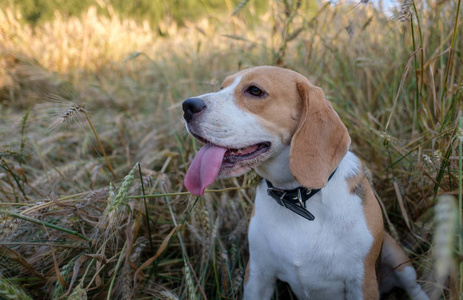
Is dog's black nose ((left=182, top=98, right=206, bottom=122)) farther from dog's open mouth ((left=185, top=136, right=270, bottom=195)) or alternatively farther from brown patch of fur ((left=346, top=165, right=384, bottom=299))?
brown patch of fur ((left=346, top=165, right=384, bottom=299))

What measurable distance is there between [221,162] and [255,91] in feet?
1.54

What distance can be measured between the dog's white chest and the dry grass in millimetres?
359

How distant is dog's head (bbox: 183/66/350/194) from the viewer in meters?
1.78

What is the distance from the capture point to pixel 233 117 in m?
1.85

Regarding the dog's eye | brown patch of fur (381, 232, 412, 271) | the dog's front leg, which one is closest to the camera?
the dog's eye

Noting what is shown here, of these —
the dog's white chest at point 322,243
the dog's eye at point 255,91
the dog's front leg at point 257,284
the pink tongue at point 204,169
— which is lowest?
the dog's front leg at point 257,284

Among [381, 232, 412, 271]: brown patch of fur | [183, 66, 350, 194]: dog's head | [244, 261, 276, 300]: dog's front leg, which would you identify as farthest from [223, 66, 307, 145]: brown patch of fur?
[381, 232, 412, 271]: brown patch of fur

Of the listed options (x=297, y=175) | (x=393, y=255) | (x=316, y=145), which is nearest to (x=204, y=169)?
(x=297, y=175)

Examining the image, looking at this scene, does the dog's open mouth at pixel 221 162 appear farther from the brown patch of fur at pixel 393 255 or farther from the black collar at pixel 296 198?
the brown patch of fur at pixel 393 255

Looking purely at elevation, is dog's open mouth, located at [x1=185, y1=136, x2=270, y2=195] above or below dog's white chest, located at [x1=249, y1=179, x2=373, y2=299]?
above

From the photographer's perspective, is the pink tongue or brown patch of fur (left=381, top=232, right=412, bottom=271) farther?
brown patch of fur (left=381, top=232, right=412, bottom=271)

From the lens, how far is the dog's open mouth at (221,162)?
71.7 inches

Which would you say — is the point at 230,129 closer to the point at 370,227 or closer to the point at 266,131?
the point at 266,131

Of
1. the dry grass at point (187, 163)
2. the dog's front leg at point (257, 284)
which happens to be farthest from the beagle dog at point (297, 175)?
the dry grass at point (187, 163)
